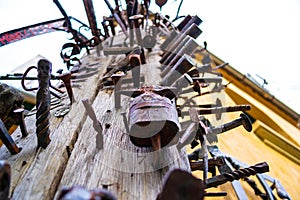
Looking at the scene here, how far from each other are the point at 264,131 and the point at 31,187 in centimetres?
189

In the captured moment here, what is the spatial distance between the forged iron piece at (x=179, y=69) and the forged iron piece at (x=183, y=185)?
1.80ft

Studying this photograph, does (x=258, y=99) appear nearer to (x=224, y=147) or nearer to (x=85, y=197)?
(x=224, y=147)

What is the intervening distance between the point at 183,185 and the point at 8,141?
40 cm

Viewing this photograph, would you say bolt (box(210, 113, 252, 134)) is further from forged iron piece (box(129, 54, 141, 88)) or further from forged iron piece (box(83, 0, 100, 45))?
forged iron piece (box(83, 0, 100, 45))

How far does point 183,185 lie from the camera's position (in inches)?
8.7

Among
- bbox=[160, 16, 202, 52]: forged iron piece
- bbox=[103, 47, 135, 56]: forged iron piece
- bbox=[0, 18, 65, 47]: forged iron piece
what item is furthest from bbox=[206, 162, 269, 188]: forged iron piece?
bbox=[0, 18, 65, 47]: forged iron piece

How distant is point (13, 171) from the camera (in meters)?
0.46

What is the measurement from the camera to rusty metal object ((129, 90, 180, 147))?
0.45 meters

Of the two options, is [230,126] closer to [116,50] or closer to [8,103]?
[8,103]

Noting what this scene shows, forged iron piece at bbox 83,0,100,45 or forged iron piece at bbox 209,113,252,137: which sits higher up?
forged iron piece at bbox 83,0,100,45

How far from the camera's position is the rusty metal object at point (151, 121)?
45 centimetres

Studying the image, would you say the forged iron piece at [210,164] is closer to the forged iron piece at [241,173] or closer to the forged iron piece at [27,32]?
the forged iron piece at [241,173]

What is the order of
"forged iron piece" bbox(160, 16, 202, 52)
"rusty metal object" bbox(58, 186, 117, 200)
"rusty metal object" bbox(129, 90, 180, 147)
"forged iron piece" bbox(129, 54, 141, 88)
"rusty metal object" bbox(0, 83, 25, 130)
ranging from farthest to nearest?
"forged iron piece" bbox(160, 16, 202, 52) → "forged iron piece" bbox(129, 54, 141, 88) → "rusty metal object" bbox(0, 83, 25, 130) → "rusty metal object" bbox(129, 90, 180, 147) → "rusty metal object" bbox(58, 186, 117, 200)

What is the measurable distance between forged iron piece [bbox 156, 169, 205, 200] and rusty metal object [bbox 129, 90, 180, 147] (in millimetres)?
224
